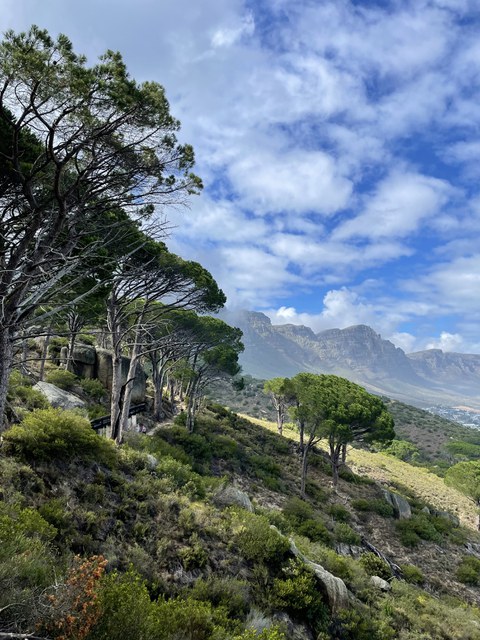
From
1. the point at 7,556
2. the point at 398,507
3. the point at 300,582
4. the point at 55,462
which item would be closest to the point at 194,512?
the point at 300,582

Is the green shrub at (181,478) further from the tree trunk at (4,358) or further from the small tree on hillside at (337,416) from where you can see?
the small tree on hillside at (337,416)

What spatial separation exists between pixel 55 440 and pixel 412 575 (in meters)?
17.4

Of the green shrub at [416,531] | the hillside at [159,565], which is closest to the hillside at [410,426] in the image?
the green shrub at [416,531]

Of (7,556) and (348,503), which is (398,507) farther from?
(7,556)

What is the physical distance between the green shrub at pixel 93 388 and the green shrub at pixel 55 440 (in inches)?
654

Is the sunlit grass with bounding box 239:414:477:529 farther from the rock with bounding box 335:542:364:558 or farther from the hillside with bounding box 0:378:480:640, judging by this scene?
the rock with bounding box 335:542:364:558

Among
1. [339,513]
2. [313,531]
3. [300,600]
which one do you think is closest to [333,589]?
[300,600]

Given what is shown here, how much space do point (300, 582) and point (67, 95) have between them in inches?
496

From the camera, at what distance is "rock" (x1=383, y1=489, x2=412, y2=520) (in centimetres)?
2508

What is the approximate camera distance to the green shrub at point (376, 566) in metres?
14.9

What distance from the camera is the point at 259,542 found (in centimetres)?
957

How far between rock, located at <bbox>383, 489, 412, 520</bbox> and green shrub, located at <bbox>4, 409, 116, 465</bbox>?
23.1m

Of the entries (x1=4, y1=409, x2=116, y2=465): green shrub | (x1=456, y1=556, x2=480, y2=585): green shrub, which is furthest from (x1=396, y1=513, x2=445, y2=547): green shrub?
(x1=4, y1=409, x2=116, y2=465): green shrub

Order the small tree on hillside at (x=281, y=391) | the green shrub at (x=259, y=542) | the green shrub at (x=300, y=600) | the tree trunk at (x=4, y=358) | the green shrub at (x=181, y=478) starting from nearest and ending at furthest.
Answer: the tree trunk at (x=4, y=358) → the green shrub at (x=300, y=600) → the green shrub at (x=259, y=542) → the green shrub at (x=181, y=478) → the small tree on hillside at (x=281, y=391)
